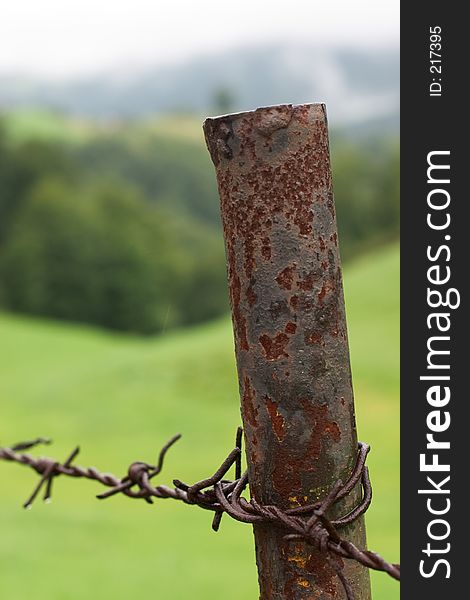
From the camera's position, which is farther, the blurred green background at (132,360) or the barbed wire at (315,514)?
the blurred green background at (132,360)

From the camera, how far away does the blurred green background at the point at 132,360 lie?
5426 mm

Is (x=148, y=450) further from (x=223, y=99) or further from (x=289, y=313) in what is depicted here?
(x=223, y=99)

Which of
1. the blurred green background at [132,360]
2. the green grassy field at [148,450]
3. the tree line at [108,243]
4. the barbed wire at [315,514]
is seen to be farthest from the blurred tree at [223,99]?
the barbed wire at [315,514]

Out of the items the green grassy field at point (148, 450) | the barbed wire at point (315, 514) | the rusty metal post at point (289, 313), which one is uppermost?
the rusty metal post at point (289, 313)

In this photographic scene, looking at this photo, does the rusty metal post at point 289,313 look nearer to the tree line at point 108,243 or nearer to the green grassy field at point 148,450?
the green grassy field at point 148,450

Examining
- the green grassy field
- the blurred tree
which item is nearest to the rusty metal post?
the green grassy field

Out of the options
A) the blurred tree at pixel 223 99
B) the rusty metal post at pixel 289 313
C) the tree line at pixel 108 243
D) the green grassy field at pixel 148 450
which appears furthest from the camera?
the blurred tree at pixel 223 99

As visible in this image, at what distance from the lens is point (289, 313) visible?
0.84m

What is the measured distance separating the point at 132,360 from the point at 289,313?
11551 millimetres

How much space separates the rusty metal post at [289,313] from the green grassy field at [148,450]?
3.62 metres

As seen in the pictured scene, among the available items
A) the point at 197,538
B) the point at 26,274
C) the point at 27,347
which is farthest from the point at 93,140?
the point at 197,538

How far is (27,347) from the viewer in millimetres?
16469

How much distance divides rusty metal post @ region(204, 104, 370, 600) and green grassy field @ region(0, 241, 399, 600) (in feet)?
11.9

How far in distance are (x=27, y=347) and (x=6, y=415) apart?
6.41 m
